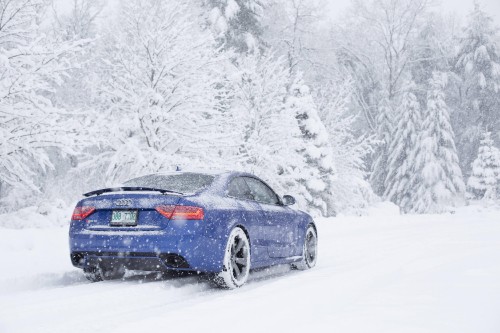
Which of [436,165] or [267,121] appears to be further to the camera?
[436,165]

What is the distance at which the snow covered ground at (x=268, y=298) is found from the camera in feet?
14.0

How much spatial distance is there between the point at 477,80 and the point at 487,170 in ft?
26.9

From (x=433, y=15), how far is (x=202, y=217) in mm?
40641

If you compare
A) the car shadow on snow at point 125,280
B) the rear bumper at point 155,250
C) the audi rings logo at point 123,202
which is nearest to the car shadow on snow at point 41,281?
the car shadow on snow at point 125,280

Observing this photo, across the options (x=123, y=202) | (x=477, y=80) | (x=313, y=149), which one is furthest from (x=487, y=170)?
(x=123, y=202)

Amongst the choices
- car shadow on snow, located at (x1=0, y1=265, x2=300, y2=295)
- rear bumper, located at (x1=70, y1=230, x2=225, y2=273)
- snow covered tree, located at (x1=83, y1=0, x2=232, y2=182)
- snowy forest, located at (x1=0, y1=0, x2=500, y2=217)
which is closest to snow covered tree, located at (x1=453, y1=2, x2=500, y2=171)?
→ snowy forest, located at (x1=0, y1=0, x2=500, y2=217)

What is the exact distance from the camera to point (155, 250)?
234 inches

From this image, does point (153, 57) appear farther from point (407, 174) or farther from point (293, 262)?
point (407, 174)

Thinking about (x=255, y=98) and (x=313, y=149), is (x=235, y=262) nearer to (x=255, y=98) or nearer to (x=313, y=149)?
(x=255, y=98)

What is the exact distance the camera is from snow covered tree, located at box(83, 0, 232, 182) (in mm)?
14625

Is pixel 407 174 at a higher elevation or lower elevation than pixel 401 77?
lower

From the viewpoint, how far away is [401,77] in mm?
45469

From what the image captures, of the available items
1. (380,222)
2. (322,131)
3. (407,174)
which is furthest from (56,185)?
(407,174)

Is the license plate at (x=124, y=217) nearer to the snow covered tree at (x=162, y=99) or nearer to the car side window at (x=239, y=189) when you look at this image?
the car side window at (x=239, y=189)
